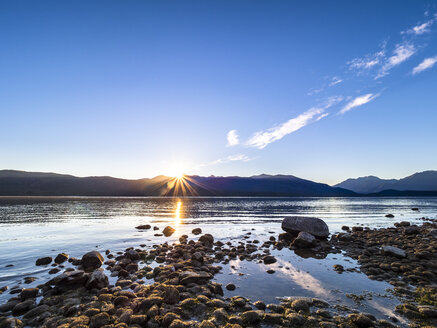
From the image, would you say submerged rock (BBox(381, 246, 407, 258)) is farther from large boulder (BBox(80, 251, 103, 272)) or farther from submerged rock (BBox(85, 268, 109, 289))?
large boulder (BBox(80, 251, 103, 272))

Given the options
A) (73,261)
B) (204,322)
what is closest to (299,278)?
(204,322)

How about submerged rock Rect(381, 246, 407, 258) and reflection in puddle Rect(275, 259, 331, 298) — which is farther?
submerged rock Rect(381, 246, 407, 258)

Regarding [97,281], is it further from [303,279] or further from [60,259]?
[303,279]

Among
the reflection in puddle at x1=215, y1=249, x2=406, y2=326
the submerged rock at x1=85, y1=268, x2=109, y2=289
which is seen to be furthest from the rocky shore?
the reflection in puddle at x1=215, y1=249, x2=406, y2=326

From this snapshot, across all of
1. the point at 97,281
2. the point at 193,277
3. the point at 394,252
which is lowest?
the point at 394,252

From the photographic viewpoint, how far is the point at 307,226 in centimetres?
2175

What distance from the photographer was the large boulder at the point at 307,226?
2148 cm

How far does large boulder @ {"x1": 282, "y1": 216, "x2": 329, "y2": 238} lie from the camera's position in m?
21.5

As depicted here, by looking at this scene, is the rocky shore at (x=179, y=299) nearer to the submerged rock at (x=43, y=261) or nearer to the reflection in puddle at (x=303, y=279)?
the submerged rock at (x=43, y=261)

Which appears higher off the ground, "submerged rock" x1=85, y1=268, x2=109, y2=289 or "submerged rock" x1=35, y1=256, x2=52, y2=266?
"submerged rock" x1=85, y1=268, x2=109, y2=289

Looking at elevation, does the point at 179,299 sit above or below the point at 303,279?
above

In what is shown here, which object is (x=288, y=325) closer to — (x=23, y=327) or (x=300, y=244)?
(x=23, y=327)

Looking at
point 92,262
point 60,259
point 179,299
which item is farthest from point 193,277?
point 60,259

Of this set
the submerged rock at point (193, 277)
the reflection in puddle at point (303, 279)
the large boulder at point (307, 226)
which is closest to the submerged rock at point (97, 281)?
the submerged rock at point (193, 277)
